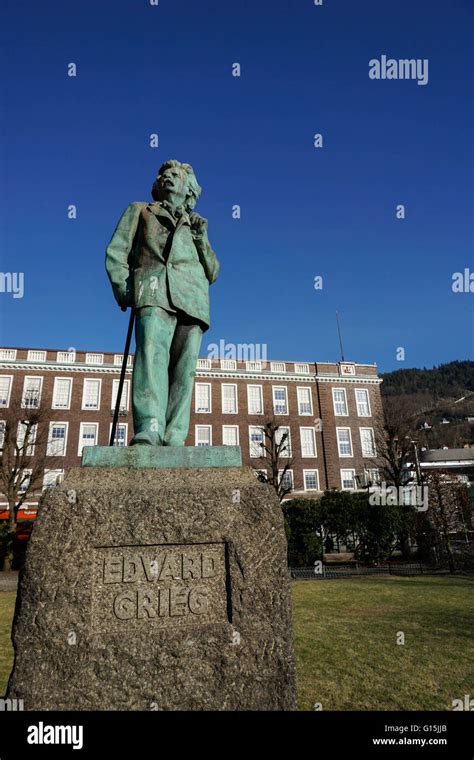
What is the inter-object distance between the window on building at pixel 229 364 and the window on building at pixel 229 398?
1.51 m

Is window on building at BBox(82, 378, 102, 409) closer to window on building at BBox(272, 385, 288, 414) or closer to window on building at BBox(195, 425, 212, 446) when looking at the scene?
window on building at BBox(195, 425, 212, 446)

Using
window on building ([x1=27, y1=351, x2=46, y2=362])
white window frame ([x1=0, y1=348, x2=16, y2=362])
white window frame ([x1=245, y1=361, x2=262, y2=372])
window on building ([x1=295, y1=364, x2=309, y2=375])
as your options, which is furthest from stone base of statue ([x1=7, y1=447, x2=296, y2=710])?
window on building ([x1=295, y1=364, x2=309, y2=375])

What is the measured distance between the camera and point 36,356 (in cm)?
3641

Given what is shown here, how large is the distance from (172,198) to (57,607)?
10.7 ft

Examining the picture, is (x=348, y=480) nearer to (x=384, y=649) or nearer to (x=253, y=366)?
(x=253, y=366)

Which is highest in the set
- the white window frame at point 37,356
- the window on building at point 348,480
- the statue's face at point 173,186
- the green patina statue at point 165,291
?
the white window frame at point 37,356

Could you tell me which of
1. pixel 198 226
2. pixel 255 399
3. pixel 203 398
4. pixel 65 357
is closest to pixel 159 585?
pixel 198 226

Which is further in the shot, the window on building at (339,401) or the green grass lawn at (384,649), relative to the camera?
the window on building at (339,401)

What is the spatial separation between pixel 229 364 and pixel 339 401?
1063 cm

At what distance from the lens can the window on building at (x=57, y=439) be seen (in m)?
34.4

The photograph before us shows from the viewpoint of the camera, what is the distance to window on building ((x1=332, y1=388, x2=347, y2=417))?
4050 cm

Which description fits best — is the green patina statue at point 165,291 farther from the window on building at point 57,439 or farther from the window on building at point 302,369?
the window on building at point 302,369

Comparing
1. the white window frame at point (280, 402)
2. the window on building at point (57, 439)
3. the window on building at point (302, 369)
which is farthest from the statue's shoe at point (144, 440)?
the window on building at point (302, 369)

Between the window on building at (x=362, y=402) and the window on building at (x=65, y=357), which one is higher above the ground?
the window on building at (x=65, y=357)
